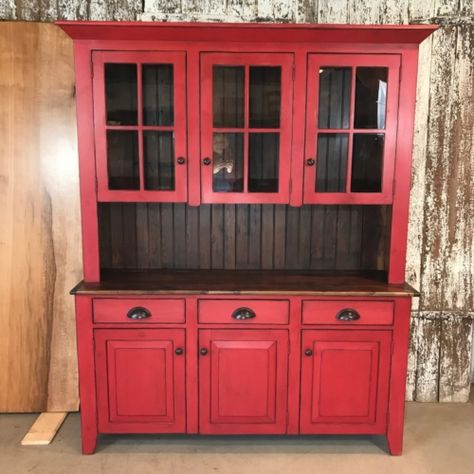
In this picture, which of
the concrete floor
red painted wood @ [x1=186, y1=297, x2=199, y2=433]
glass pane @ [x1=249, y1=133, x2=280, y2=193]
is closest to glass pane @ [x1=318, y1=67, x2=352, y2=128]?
glass pane @ [x1=249, y1=133, x2=280, y2=193]

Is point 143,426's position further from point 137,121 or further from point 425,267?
point 425,267

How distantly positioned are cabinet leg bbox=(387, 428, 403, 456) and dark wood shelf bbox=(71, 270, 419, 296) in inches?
26.1

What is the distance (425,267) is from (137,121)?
1718 mm

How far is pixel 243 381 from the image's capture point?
2.21m

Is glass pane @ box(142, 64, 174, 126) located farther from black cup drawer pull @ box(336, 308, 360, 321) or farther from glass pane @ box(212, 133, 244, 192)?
black cup drawer pull @ box(336, 308, 360, 321)

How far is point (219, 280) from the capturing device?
7.66 feet

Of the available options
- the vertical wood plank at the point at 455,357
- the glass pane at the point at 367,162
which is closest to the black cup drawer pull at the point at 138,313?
the glass pane at the point at 367,162

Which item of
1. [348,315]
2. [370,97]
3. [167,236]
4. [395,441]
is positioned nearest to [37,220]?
[167,236]

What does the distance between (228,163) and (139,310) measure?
78cm

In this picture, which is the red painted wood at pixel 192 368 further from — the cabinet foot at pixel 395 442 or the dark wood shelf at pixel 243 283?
the cabinet foot at pixel 395 442

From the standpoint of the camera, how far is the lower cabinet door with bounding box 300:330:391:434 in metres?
2.18

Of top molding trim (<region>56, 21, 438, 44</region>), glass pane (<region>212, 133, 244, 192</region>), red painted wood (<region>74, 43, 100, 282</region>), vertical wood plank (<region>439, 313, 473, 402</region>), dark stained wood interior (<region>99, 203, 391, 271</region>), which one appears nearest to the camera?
top molding trim (<region>56, 21, 438, 44</region>)

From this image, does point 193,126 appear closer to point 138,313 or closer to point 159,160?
point 159,160

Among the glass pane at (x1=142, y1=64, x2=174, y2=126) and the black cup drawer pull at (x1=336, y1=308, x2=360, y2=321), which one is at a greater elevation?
the glass pane at (x1=142, y1=64, x2=174, y2=126)
